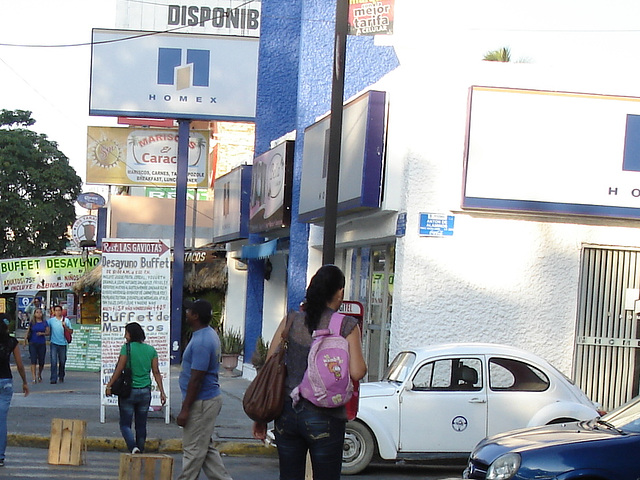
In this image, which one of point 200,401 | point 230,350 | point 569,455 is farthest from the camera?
point 230,350

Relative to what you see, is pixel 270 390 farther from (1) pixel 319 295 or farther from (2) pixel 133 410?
(2) pixel 133 410

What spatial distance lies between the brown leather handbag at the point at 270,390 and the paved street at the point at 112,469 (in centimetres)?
491

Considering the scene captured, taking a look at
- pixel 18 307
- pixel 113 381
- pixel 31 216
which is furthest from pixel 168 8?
pixel 113 381

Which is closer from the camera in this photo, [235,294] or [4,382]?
[4,382]

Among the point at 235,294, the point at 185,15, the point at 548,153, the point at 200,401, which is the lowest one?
the point at 235,294

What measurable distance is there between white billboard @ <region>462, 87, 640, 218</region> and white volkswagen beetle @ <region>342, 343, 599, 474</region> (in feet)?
9.88

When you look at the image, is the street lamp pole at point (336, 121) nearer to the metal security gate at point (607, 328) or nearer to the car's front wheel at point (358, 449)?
the car's front wheel at point (358, 449)

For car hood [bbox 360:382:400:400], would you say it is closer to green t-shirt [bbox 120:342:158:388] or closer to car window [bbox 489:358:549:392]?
car window [bbox 489:358:549:392]

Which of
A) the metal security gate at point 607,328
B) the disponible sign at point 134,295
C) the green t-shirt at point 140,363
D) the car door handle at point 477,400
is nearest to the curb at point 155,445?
the disponible sign at point 134,295

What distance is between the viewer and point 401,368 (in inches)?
416

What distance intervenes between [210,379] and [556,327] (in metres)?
6.57

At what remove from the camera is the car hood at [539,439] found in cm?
661

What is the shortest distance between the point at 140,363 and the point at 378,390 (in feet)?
8.86

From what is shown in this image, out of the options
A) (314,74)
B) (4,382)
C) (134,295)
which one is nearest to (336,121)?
(4,382)
